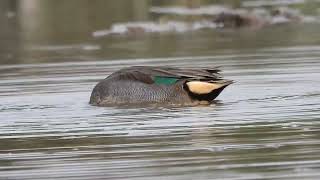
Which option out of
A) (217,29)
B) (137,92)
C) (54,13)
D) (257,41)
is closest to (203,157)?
(137,92)

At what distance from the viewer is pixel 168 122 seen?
37.0 feet

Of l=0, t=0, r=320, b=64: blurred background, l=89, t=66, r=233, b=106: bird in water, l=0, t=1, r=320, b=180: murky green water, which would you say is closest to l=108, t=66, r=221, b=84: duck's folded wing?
l=89, t=66, r=233, b=106: bird in water

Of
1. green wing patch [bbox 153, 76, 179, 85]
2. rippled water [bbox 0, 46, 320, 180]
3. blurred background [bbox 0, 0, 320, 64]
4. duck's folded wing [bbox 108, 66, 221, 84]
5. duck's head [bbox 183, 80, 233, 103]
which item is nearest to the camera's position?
rippled water [bbox 0, 46, 320, 180]

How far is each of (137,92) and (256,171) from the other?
508 cm

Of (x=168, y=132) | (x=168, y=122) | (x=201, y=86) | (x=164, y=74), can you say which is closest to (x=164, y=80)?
(x=164, y=74)

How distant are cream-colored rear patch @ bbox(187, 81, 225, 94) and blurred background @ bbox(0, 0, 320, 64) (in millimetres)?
5865

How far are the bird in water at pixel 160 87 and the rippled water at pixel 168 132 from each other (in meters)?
0.24

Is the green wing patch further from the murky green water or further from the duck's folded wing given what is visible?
the murky green water

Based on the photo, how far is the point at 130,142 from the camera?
1005 cm

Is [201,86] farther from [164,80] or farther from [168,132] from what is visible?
[168,132]

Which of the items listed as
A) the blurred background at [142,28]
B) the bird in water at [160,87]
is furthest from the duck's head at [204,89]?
the blurred background at [142,28]

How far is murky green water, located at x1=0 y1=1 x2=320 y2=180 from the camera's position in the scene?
8742 mm

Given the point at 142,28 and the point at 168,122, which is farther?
the point at 142,28

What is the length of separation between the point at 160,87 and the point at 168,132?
2759 mm
